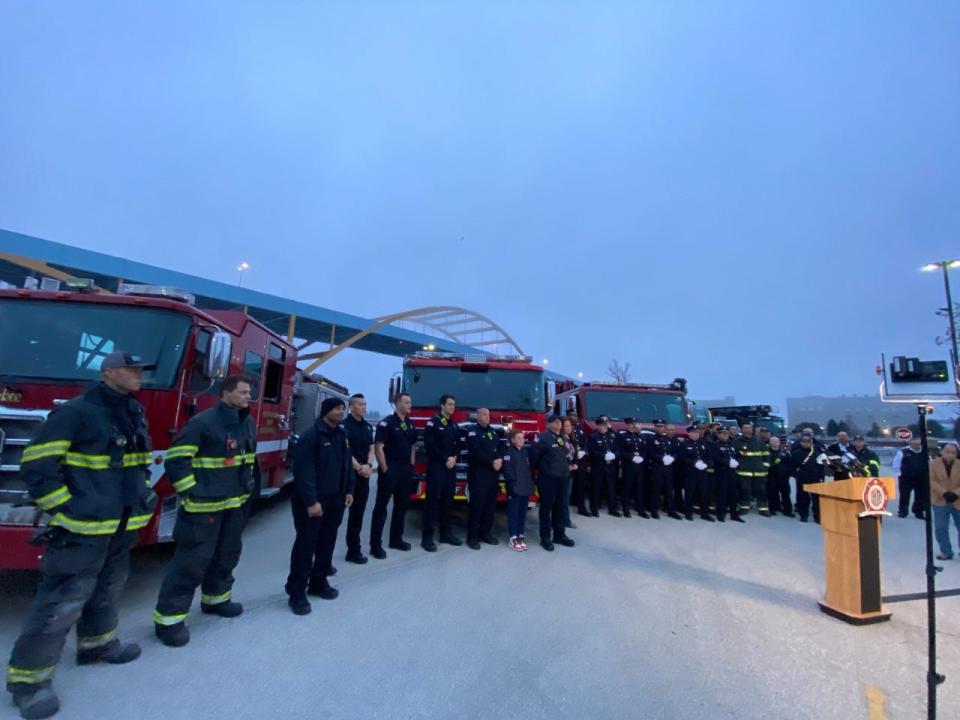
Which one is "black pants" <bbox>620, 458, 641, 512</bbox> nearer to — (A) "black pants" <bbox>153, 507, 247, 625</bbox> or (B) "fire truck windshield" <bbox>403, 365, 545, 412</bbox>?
(B) "fire truck windshield" <bbox>403, 365, 545, 412</bbox>

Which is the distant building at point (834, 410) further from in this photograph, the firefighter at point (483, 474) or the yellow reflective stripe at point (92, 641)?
the yellow reflective stripe at point (92, 641)

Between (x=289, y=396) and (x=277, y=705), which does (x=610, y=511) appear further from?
(x=277, y=705)

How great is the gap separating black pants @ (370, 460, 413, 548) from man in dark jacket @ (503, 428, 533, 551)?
1.29 m

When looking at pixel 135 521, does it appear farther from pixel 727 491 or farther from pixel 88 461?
pixel 727 491

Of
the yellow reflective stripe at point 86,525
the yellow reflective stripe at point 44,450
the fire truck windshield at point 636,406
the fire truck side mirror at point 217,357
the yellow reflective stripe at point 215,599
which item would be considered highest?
the fire truck side mirror at point 217,357

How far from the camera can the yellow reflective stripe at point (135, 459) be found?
3191 mm

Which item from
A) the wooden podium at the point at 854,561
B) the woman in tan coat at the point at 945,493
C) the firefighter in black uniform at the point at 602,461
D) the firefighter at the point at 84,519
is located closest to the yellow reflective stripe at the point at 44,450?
the firefighter at the point at 84,519

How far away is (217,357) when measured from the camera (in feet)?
15.6

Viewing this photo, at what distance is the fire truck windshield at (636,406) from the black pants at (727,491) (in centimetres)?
150

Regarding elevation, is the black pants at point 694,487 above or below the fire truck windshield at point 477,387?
below

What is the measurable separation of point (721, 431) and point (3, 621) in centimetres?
979

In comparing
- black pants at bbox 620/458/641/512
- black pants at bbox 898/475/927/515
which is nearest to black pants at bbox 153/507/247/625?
black pants at bbox 620/458/641/512

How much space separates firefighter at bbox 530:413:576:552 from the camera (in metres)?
6.44

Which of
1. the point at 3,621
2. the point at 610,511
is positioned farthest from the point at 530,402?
the point at 3,621
